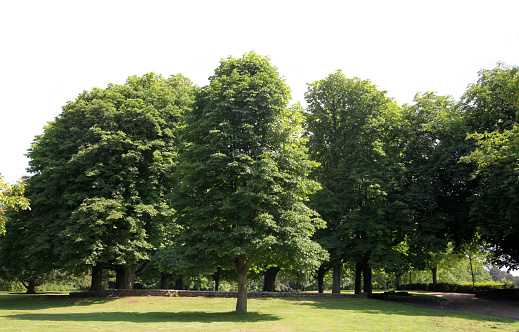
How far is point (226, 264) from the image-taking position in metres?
19.6

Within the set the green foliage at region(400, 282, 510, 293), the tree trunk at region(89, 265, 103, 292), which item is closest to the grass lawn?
the tree trunk at region(89, 265, 103, 292)

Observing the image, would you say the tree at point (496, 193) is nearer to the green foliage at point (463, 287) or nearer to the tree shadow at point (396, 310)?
the tree shadow at point (396, 310)

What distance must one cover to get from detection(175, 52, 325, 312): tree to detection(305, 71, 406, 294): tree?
1000cm

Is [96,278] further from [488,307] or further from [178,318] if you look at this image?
[488,307]

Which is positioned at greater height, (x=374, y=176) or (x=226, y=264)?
(x=374, y=176)

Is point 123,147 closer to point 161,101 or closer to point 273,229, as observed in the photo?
point 161,101

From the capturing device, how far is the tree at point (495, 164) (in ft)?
72.6

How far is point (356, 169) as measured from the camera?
29891 mm

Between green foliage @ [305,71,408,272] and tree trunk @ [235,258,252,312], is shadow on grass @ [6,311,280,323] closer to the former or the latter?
tree trunk @ [235,258,252,312]

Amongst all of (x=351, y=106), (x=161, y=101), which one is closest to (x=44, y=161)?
(x=161, y=101)

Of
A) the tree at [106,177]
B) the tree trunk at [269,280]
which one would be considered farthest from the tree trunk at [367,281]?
the tree at [106,177]

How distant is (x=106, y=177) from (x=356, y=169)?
20482 millimetres

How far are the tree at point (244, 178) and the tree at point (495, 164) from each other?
10.7 m

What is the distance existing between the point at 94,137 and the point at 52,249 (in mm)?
→ 9309
